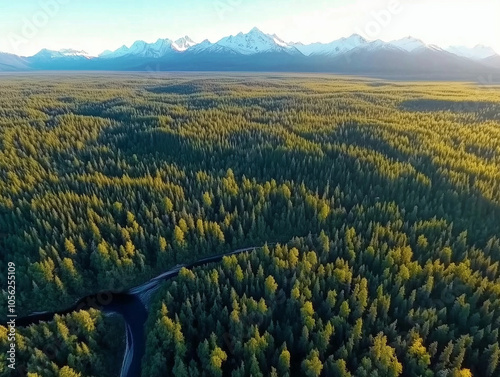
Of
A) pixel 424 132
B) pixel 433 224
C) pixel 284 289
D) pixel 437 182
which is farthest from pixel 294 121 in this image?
pixel 284 289

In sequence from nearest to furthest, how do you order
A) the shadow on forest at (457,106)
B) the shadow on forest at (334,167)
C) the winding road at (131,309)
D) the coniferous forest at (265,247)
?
the coniferous forest at (265,247)
the winding road at (131,309)
the shadow on forest at (334,167)
the shadow on forest at (457,106)

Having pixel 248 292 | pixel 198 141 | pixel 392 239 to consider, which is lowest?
pixel 248 292

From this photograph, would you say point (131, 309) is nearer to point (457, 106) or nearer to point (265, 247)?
point (265, 247)

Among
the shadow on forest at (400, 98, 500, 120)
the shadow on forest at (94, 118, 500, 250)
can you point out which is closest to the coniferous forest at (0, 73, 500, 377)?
the shadow on forest at (94, 118, 500, 250)

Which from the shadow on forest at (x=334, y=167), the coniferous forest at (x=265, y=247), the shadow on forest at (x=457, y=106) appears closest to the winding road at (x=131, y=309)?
the coniferous forest at (x=265, y=247)

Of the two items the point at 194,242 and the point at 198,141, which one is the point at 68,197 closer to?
the point at 194,242

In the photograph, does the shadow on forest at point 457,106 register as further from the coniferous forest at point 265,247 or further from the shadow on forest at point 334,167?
the shadow on forest at point 334,167
